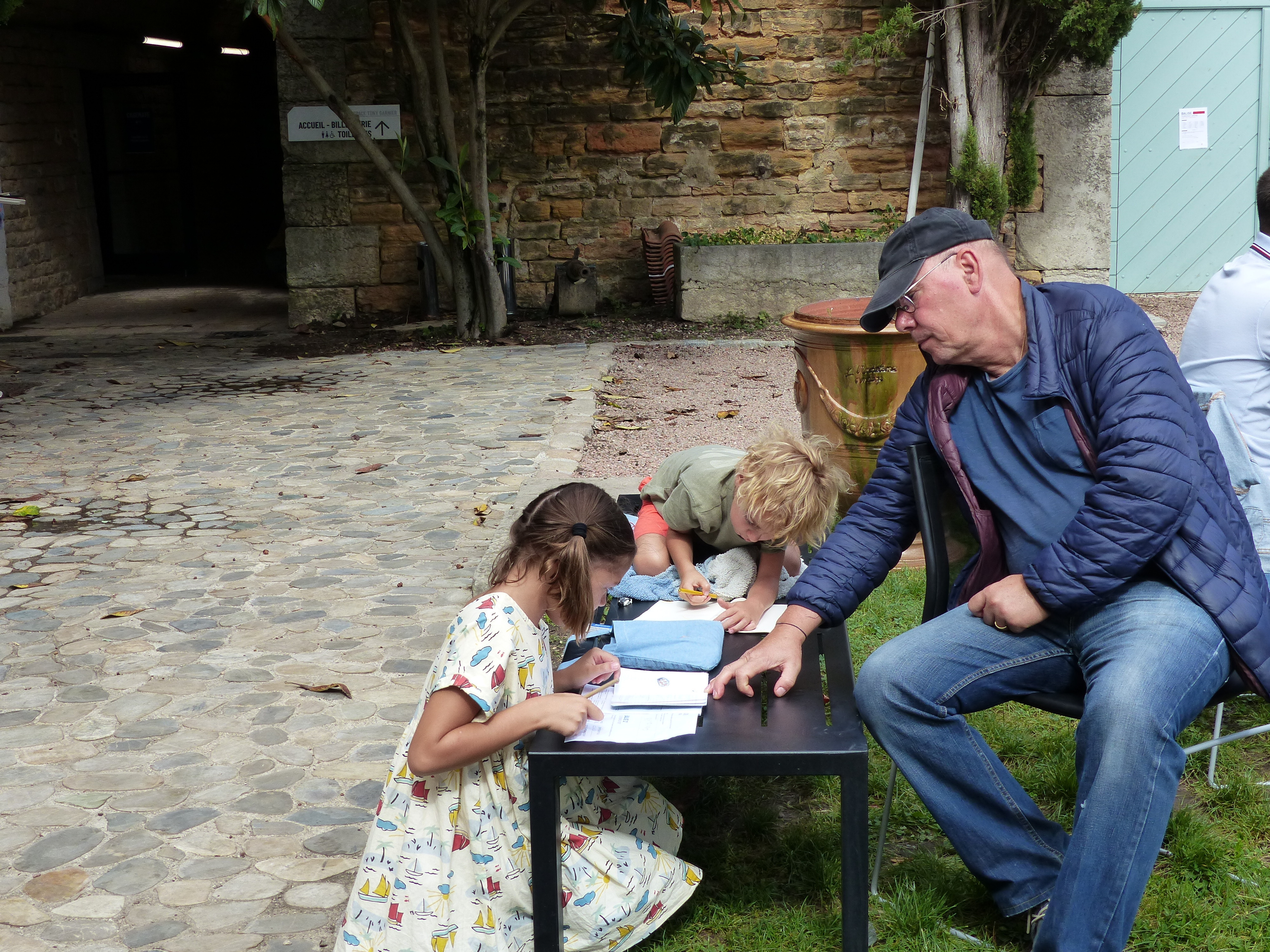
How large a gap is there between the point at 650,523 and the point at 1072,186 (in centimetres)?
838

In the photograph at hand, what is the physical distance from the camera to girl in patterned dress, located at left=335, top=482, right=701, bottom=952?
216 cm

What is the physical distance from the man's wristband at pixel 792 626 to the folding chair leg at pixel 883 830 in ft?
1.04

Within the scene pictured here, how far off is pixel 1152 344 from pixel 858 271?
7.96m

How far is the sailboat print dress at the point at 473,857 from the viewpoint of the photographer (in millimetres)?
2238

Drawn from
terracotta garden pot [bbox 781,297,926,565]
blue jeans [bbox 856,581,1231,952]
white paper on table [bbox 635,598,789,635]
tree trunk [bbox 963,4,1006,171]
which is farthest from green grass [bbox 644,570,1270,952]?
tree trunk [bbox 963,4,1006,171]

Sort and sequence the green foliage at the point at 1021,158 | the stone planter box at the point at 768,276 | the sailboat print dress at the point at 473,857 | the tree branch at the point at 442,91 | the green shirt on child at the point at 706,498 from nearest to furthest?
the sailboat print dress at the point at 473,857
the green shirt on child at the point at 706,498
the tree branch at the point at 442,91
the green foliage at the point at 1021,158
the stone planter box at the point at 768,276

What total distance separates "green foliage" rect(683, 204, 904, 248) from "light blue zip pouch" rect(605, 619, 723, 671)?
7.92 metres

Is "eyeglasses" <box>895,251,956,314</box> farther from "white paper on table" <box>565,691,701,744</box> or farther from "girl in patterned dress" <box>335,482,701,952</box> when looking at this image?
"white paper on table" <box>565,691,701,744</box>

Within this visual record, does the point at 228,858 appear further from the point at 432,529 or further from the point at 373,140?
the point at 373,140

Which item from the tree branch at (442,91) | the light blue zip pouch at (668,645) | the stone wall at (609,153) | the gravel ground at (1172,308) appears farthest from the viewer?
the stone wall at (609,153)

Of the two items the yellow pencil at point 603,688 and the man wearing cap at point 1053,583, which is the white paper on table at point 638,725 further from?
the man wearing cap at point 1053,583

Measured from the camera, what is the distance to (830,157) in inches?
431

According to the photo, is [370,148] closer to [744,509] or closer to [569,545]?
[744,509]

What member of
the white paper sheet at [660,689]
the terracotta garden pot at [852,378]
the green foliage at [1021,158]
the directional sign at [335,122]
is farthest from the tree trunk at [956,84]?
the white paper sheet at [660,689]
